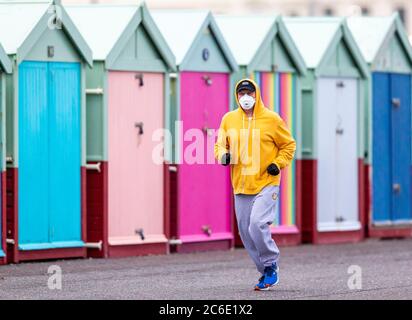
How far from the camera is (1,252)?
15.9 m

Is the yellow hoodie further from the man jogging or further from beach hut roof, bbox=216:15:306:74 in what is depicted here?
beach hut roof, bbox=216:15:306:74

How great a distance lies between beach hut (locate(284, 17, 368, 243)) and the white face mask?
666 cm

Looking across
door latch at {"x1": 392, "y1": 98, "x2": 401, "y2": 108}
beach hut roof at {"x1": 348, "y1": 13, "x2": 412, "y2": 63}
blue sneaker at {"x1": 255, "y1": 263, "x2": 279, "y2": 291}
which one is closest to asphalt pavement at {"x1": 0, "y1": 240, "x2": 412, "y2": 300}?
blue sneaker at {"x1": 255, "y1": 263, "x2": 279, "y2": 291}

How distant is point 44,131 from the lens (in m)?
16.5

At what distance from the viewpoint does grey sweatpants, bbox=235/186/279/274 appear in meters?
13.3

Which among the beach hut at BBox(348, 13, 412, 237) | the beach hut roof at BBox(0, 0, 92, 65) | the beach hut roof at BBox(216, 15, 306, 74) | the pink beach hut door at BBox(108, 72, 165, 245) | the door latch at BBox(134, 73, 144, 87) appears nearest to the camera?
the beach hut roof at BBox(0, 0, 92, 65)

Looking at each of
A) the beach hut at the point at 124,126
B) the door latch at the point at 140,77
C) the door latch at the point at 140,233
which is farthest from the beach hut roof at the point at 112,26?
the door latch at the point at 140,233

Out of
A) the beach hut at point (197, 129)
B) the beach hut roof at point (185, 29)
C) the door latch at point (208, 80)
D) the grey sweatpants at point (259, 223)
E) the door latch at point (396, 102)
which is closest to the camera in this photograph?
the grey sweatpants at point (259, 223)

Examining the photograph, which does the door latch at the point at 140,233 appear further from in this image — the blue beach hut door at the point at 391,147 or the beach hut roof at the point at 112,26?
the blue beach hut door at the point at 391,147

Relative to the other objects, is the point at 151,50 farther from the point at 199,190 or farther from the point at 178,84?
the point at 199,190

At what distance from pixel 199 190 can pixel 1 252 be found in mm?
3390

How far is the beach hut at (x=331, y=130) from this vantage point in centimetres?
2028

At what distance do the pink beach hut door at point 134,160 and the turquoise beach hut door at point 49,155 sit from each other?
587 millimetres
